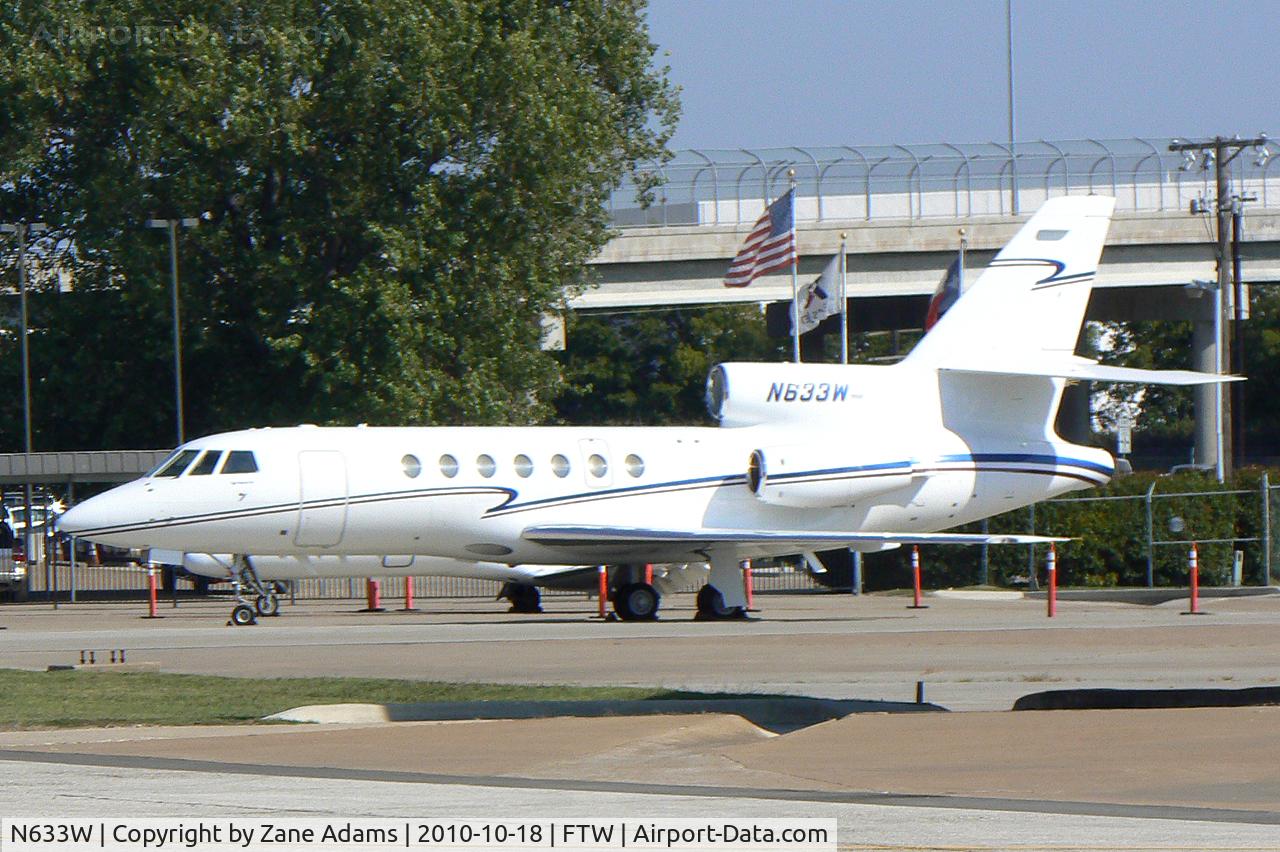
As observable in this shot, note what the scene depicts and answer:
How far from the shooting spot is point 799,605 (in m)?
30.4

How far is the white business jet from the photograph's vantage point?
23.5 meters

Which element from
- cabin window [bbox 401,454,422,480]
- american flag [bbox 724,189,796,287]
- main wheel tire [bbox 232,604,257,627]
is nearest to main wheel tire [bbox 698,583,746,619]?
cabin window [bbox 401,454,422,480]

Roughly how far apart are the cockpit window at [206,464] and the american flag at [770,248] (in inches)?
575

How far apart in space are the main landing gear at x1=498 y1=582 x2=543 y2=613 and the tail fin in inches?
286

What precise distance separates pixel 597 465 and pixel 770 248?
1178 cm

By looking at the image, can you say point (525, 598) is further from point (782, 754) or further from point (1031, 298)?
point (782, 754)

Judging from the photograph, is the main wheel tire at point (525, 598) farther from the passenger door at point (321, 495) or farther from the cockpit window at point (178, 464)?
the cockpit window at point (178, 464)

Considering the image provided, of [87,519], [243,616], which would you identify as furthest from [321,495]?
[243,616]

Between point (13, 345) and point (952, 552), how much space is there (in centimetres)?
2595

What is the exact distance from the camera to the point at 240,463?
2350 cm

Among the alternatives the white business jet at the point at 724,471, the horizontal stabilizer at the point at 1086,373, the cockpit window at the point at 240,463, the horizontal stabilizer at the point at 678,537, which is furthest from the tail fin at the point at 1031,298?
→ the cockpit window at the point at 240,463

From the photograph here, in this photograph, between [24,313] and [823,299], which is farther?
[24,313]

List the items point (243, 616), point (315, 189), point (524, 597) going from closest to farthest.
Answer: point (243, 616)
point (524, 597)
point (315, 189)

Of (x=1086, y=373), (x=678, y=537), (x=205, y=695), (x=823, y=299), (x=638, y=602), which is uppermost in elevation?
(x=823, y=299)
